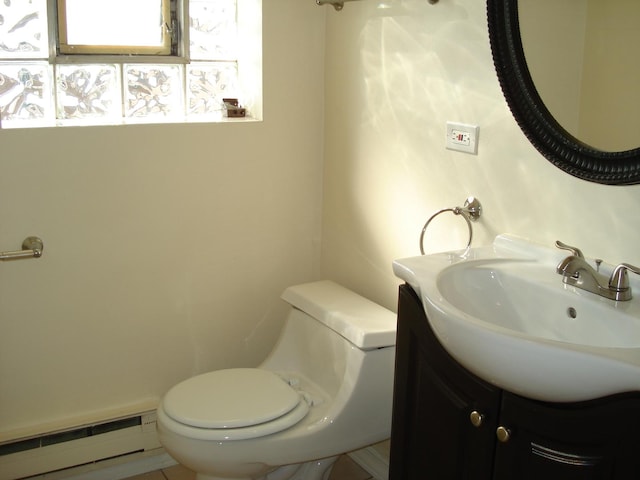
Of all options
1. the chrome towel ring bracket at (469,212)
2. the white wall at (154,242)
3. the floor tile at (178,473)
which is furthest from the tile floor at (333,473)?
the chrome towel ring bracket at (469,212)

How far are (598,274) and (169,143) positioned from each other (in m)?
1.32

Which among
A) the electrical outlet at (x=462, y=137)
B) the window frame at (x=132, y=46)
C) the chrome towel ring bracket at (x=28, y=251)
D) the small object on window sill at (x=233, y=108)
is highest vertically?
the window frame at (x=132, y=46)

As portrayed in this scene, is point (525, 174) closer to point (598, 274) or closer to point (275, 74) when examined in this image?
point (598, 274)

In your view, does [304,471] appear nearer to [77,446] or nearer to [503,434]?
[77,446]

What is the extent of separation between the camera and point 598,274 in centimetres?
162

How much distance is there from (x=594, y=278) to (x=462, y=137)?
1.90 ft

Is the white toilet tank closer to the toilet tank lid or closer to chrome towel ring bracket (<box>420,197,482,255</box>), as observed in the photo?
the toilet tank lid

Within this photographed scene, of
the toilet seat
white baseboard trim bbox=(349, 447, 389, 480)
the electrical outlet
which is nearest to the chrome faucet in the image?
the electrical outlet

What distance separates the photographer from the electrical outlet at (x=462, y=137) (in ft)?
6.54

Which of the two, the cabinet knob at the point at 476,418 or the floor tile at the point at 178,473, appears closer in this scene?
the cabinet knob at the point at 476,418

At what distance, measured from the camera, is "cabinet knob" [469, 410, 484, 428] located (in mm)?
1497

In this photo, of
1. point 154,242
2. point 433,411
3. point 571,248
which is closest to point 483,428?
point 433,411

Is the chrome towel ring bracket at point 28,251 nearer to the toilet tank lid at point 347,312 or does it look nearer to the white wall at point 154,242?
the white wall at point 154,242

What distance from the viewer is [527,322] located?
1.73m
